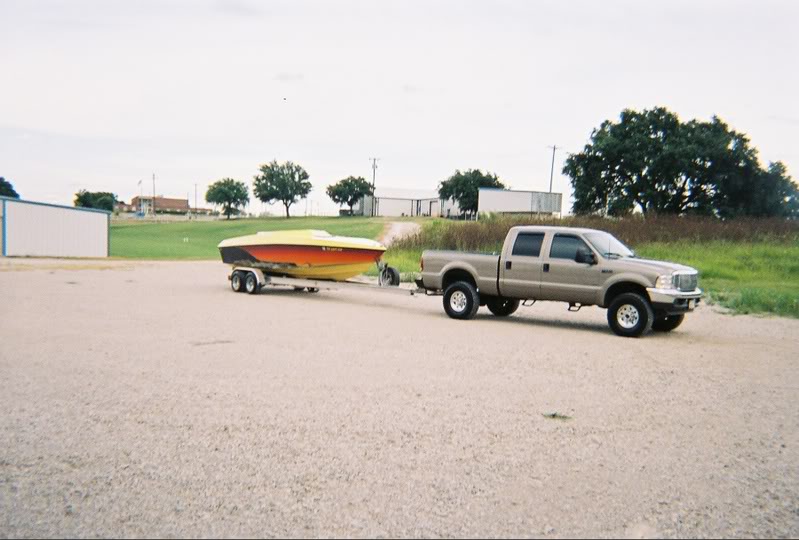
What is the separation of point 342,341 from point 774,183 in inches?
2347

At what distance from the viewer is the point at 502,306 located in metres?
15.4

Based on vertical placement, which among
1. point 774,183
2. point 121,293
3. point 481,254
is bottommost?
point 121,293

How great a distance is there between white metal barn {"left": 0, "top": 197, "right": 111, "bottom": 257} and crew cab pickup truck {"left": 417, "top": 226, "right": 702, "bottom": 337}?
32.7 metres

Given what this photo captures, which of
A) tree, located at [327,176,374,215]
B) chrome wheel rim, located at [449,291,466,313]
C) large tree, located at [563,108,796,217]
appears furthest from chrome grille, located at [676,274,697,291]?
tree, located at [327,176,374,215]

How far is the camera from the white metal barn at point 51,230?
3891 cm

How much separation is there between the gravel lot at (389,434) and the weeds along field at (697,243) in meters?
14.6

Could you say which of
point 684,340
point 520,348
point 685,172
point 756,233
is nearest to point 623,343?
point 684,340

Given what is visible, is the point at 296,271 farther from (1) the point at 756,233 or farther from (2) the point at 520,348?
(1) the point at 756,233

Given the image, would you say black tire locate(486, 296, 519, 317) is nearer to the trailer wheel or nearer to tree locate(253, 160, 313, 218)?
the trailer wheel

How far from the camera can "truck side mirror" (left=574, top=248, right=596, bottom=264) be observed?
1321 cm

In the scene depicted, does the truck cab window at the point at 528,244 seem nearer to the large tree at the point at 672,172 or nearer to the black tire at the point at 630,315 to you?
the black tire at the point at 630,315

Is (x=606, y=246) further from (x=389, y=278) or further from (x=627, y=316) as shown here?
(x=389, y=278)

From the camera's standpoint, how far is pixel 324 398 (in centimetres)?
718

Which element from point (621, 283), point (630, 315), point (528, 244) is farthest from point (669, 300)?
point (528, 244)
